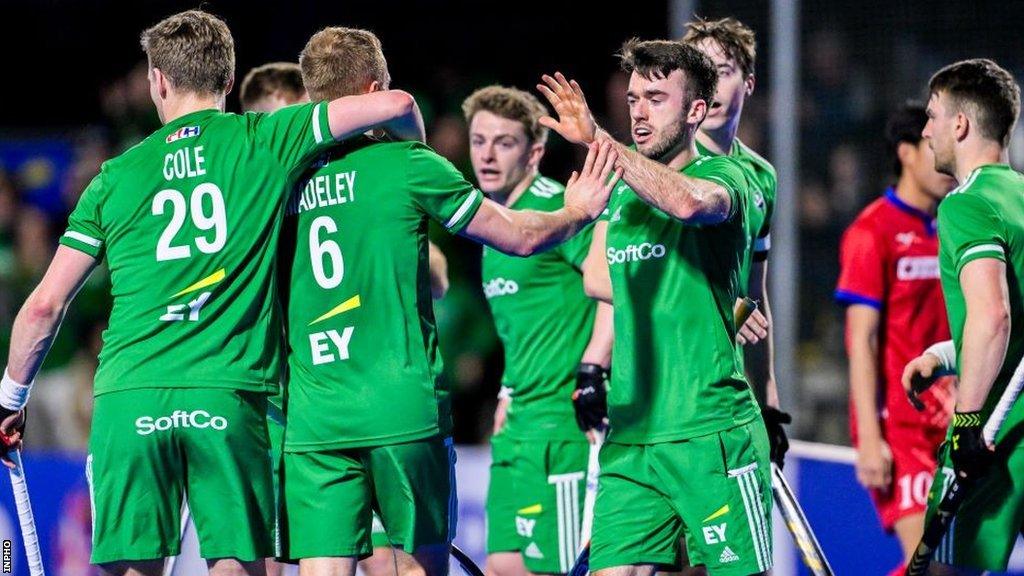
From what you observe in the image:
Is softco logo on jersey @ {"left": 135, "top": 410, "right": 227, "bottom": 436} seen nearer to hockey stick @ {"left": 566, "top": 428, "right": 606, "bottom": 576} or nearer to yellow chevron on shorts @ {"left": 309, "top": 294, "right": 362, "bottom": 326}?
yellow chevron on shorts @ {"left": 309, "top": 294, "right": 362, "bottom": 326}

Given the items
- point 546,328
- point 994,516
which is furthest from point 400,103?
point 994,516

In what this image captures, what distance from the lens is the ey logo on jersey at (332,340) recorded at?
5066 millimetres

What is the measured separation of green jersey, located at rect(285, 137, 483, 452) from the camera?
16.5 feet

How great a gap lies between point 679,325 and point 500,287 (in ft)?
5.54

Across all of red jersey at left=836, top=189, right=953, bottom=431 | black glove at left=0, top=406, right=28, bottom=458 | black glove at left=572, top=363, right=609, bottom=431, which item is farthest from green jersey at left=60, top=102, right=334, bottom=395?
red jersey at left=836, top=189, right=953, bottom=431

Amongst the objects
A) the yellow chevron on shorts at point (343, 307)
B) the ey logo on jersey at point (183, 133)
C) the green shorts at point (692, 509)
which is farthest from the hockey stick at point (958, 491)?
the ey logo on jersey at point (183, 133)

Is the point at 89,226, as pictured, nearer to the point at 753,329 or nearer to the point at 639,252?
the point at 639,252

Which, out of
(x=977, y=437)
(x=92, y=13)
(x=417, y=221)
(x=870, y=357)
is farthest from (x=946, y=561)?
(x=92, y=13)

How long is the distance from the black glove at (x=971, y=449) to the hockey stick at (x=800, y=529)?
27.6 inches

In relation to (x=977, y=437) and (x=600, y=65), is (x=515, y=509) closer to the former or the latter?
(x=977, y=437)

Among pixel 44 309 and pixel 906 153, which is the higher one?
pixel 906 153

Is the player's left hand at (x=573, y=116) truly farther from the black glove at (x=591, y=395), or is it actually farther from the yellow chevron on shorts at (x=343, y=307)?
the black glove at (x=591, y=395)

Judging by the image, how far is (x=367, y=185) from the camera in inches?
200

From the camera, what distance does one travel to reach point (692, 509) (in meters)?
A: 5.09
